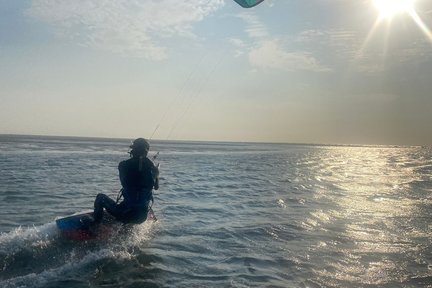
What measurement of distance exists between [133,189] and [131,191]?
0.24ft

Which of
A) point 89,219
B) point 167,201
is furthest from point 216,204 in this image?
point 89,219

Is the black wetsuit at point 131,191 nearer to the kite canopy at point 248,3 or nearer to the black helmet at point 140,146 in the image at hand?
the black helmet at point 140,146

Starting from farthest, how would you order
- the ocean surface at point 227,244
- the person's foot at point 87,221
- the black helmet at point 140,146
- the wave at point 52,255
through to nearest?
1. the person's foot at point 87,221
2. the black helmet at point 140,146
3. the ocean surface at point 227,244
4. the wave at point 52,255

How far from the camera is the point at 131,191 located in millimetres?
9781

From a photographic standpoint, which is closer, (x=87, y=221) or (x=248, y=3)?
(x=248, y=3)

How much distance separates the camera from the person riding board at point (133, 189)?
31.7 ft

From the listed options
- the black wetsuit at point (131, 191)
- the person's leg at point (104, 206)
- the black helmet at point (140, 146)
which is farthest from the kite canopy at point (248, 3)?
the person's leg at point (104, 206)

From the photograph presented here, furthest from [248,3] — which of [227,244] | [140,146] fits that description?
[227,244]

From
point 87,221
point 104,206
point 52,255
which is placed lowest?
point 52,255

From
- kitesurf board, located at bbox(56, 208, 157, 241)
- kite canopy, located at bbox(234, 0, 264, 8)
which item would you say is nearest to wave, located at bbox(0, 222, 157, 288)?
kitesurf board, located at bbox(56, 208, 157, 241)

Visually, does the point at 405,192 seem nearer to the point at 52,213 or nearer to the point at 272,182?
the point at 272,182

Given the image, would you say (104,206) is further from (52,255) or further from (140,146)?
(140,146)

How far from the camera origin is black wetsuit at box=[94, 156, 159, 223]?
380 inches

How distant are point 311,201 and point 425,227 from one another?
19.7 feet
